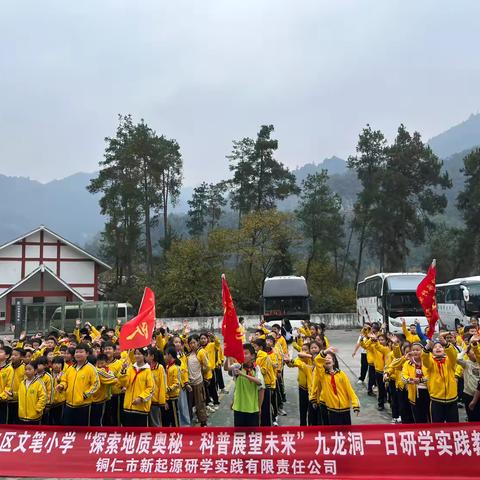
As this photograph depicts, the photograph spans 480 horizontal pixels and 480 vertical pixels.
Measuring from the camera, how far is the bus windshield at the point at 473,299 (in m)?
21.2

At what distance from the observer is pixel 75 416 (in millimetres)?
6473

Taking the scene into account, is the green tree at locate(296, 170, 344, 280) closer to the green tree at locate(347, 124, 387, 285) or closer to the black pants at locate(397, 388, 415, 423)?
the green tree at locate(347, 124, 387, 285)

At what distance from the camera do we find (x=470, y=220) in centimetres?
3912

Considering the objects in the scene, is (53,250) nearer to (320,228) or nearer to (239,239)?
(239,239)

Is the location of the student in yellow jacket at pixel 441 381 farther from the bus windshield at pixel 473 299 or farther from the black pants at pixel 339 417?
the bus windshield at pixel 473 299

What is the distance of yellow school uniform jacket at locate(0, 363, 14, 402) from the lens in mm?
6816

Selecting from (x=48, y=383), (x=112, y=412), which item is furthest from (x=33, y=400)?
(x=112, y=412)

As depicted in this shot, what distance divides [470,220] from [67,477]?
39814 mm

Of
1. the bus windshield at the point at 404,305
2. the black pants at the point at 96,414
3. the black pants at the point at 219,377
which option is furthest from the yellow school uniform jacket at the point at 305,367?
the bus windshield at the point at 404,305

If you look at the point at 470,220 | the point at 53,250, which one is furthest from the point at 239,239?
the point at 470,220

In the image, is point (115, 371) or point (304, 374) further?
point (304, 374)

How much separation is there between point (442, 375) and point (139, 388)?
4.03 m

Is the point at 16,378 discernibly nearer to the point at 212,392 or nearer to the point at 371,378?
the point at 212,392

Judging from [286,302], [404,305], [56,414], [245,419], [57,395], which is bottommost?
[56,414]
